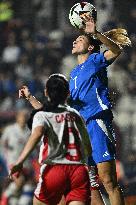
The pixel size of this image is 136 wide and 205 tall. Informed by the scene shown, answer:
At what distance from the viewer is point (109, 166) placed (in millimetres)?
8016

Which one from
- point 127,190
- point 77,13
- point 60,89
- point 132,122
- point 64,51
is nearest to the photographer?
point 60,89

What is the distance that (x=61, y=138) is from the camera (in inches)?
267

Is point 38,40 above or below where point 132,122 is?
above

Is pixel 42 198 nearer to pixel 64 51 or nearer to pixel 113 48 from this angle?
pixel 113 48

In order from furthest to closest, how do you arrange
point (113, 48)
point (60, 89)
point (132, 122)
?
point (132, 122)
point (113, 48)
point (60, 89)

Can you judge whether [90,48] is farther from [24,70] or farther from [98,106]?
[24,70]

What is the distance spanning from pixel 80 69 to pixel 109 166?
1002 millimetres

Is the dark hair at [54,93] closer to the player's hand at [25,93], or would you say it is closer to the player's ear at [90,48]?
the player's hand at [25,93]

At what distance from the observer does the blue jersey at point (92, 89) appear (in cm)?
805

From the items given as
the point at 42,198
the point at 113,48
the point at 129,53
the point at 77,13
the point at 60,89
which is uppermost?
the point at 129,53

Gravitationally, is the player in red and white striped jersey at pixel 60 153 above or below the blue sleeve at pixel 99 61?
below

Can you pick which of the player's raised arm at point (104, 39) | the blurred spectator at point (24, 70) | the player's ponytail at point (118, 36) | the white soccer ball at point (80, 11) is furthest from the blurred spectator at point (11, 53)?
the player's raised arm at point (104, 39)

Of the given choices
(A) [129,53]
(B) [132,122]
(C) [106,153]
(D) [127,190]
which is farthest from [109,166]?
(A) [129,53]

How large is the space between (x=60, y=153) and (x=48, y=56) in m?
9.61
